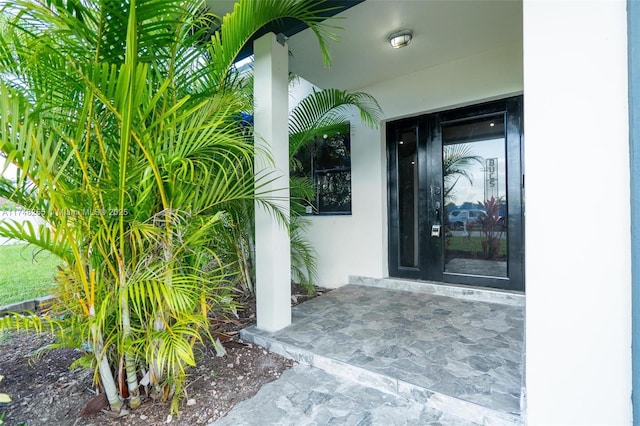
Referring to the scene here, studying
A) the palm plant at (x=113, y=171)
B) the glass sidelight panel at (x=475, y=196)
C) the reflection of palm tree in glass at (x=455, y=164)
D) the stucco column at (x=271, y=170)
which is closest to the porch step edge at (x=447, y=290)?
the glass sidelight panel at (x=475, y=196)

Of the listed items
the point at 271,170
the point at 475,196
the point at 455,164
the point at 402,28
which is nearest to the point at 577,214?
the point at 271,170

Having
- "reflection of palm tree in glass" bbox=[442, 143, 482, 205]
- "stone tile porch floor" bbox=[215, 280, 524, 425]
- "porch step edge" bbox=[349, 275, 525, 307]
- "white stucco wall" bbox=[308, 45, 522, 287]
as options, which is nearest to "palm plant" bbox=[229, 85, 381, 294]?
"white stucco wall" bbox=[308, 45, 522, 287]

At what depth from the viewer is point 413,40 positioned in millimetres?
2703

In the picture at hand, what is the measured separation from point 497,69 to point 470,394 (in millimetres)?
2915

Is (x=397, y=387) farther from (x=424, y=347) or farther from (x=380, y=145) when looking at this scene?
(x=380, y=145)

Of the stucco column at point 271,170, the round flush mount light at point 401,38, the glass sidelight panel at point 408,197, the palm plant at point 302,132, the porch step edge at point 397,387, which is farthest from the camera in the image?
the glass sidelight panel at point 408,197

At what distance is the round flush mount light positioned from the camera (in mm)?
2541

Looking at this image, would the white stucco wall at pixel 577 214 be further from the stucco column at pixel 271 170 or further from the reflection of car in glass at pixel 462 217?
the reflection of car in glass at pixel 462 217

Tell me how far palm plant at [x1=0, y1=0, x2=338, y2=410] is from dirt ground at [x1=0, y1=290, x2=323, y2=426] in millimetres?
104

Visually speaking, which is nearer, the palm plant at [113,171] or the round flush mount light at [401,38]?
the palm plant at [113,171]

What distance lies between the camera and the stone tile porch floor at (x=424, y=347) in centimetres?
154

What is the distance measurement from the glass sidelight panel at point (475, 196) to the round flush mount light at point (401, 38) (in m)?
1.12

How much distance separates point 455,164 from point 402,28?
5.11 feet

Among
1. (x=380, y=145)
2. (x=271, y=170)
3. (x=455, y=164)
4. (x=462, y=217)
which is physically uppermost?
(x=380, y=145)
